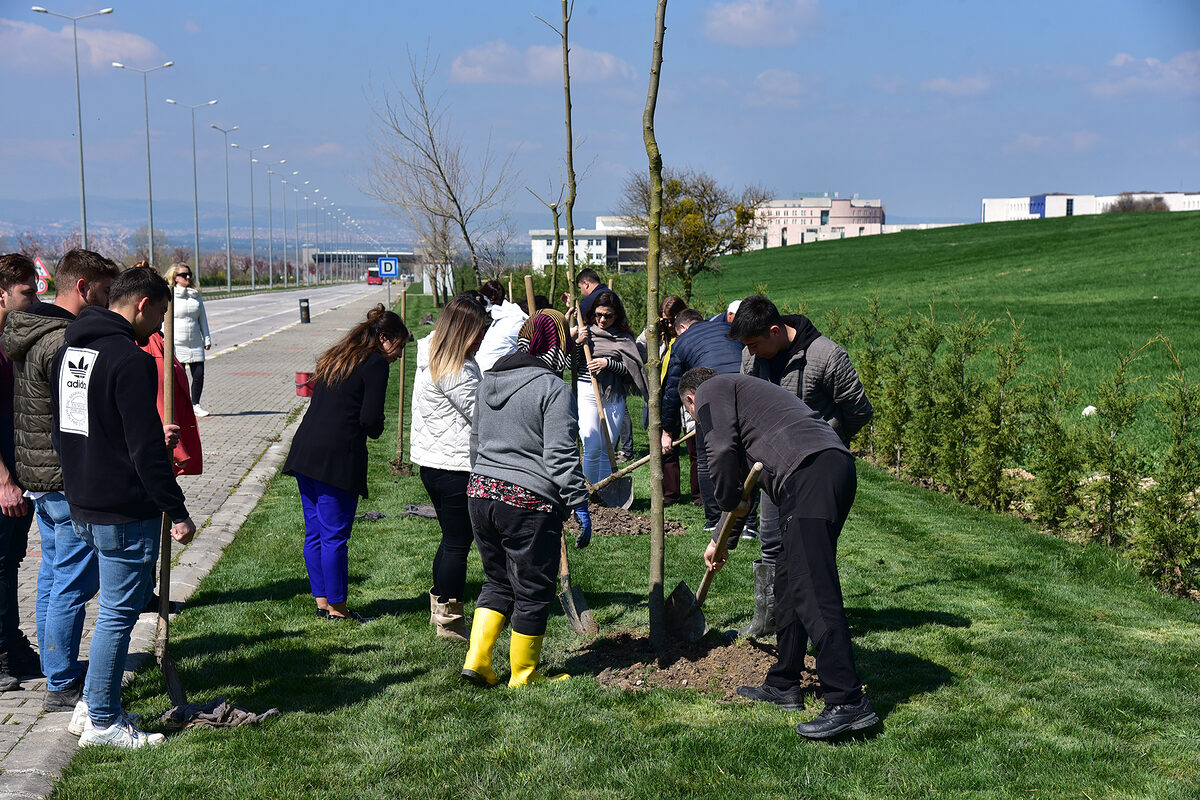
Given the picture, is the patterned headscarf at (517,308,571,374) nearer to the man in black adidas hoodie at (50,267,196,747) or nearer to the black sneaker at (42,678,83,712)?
the man in black adidas hoodie at (50,267,196,747)

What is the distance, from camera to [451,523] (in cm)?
545

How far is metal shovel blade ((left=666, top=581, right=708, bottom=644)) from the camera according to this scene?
532 cm

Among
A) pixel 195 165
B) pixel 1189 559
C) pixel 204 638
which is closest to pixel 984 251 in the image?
pixel 195 165

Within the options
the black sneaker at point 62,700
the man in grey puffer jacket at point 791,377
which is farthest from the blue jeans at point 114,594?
the man in grey puffer jacket at point 791,377

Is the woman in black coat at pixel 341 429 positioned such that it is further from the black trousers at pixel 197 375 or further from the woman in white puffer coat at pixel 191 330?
the black trousers at pixel 197 375

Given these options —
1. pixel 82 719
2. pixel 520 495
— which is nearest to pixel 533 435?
pixel 520 495

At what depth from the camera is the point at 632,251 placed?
123m

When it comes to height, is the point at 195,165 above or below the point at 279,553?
above

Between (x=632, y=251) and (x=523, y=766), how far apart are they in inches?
4764

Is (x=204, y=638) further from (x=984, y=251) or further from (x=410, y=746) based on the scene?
(x=984, y=251)

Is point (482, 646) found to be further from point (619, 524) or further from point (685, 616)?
point (619, 524)

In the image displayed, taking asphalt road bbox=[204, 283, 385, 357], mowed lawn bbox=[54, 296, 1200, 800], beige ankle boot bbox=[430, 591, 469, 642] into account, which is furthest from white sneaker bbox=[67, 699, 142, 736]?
asphalt road bbox=[204, 283, 385, 357]

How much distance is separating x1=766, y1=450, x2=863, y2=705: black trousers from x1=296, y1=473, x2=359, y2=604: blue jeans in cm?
265

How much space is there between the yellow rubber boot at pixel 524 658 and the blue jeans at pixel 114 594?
1.67m
